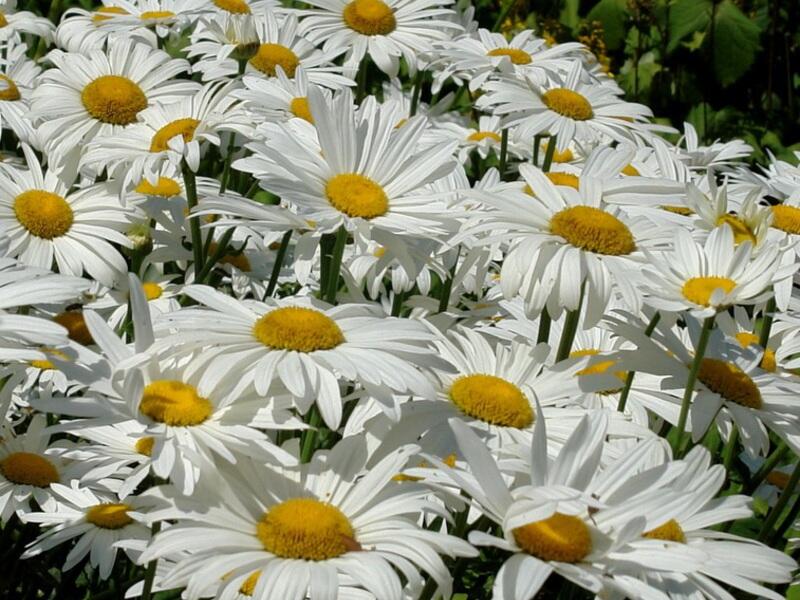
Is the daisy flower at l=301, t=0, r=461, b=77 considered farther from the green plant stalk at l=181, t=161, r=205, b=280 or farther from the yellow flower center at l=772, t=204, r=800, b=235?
the yellow flower center at l=772, t=204, r=800, b=235

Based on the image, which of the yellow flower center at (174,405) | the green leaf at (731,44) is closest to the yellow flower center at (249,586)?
the yellow flower center at (174,405)

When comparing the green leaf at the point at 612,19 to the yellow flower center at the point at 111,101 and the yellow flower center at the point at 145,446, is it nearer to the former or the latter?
the yellow flower center at the point at 111,101

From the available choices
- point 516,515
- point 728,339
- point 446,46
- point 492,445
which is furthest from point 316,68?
point 516,515

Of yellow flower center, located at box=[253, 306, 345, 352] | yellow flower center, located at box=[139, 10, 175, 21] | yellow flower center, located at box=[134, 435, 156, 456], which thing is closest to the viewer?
yellow flower center, located at box=[253, 306, 345, 352]

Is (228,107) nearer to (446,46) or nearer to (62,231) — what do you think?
(62,231)

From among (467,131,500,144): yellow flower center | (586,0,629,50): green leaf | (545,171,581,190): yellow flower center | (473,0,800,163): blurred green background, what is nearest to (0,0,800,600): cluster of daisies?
(545,171,581,190): yellow flower center

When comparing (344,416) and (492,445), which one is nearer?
(492,445)

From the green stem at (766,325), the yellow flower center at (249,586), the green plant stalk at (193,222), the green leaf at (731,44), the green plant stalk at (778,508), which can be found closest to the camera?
the yellow flower center at (249,586)
